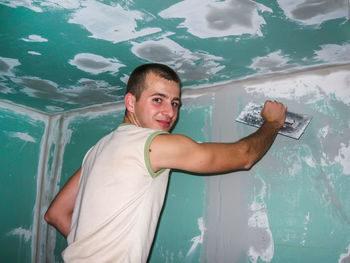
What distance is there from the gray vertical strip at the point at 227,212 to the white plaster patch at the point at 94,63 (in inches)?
28.5

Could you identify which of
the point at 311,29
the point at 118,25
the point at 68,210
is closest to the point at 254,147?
the point at 311,29

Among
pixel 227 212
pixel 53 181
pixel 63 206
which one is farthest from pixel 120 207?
pixel 53 181

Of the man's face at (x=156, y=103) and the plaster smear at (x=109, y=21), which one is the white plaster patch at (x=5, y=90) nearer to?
the plaster smear at (x=109, y=21)

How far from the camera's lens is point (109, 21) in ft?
3.62

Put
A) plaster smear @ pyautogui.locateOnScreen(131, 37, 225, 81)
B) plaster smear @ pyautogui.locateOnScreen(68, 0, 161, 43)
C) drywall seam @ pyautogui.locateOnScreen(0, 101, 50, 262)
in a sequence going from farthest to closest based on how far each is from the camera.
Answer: drywall seam @ pyautogui.locateOnScreen(0, 101, 50, 262), plaster smear @ pyautogui.locateOnScreen(131, 37, 225, 81), plaster smear @ pyautogui.locateOnScreen(68, 0, 161, 43)

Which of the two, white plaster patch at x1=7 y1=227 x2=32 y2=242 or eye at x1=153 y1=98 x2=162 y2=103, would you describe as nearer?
eye at x1=153 y1=98 x2=162 y2=103

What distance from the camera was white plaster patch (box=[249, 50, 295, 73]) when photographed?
1.31 m

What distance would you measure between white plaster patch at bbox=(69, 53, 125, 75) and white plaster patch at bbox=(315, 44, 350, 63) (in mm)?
1017

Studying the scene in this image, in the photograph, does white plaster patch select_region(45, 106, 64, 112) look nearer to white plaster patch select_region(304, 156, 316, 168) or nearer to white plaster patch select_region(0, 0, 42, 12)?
white plaster patch select_region(0, 0, 42, 12)

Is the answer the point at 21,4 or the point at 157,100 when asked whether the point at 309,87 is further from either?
the point at 21,4

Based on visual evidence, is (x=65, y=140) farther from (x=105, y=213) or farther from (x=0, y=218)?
(x=105, y=213)

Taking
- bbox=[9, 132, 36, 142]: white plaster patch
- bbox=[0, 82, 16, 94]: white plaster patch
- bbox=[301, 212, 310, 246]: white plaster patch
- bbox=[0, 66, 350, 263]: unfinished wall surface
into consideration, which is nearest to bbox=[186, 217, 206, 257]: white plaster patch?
bbox=[0, 66, 350, 263]: unfinished wall surface

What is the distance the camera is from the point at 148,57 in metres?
1.41

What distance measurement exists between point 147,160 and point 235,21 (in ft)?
2.10
